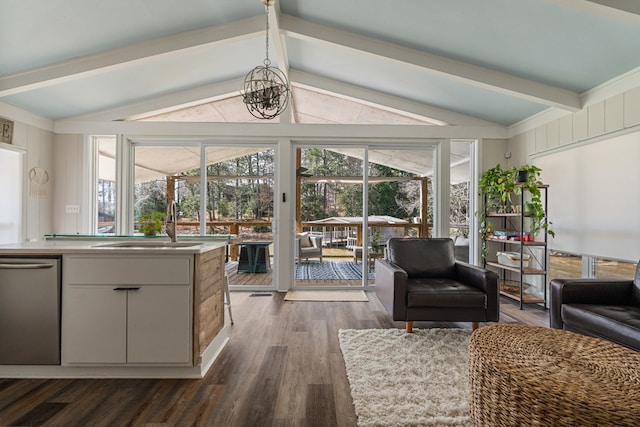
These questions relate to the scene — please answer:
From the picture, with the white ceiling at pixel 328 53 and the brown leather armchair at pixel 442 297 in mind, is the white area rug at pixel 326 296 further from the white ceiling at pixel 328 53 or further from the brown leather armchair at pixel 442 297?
the white ceiling at pixel 328 53

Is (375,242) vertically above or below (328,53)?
below

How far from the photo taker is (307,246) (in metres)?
5.02

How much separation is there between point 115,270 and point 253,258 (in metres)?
2.87

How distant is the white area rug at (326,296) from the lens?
4320mm

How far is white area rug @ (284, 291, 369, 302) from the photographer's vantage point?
432 cm

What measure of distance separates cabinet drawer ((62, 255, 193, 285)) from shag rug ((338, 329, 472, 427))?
146 centimetres

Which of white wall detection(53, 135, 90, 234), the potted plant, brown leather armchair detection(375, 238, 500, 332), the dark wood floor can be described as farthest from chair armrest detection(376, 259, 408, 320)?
white wall detection(53, 135, 90, 234)

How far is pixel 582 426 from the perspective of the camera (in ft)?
3.73

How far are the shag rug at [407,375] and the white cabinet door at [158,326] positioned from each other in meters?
1.15

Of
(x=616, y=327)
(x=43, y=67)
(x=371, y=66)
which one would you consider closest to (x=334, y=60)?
(x=371, y=66)

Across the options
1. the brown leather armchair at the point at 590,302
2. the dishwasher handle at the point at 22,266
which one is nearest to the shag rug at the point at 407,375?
the brown leather armchair at the point at 590,302

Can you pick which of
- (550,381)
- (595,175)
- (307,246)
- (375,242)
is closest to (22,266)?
(550,381)

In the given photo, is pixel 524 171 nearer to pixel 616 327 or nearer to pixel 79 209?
pixel 616 327

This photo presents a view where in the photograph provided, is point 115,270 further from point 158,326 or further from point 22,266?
point 22,266
